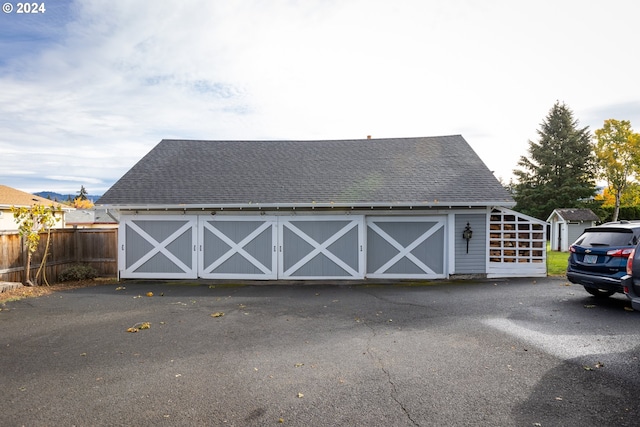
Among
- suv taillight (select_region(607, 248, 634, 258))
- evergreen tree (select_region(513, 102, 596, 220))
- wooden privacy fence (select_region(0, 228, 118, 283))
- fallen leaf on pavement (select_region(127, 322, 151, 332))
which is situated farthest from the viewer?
evergreen tree (select_region(513, 102, 596, 220))

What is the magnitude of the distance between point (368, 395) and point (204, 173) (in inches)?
438

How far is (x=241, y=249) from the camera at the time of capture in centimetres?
1162

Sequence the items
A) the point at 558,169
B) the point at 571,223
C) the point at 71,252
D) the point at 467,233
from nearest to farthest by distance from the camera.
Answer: the point at 467,233, the point at 71,252, the point at 571,223, the point at 558,169

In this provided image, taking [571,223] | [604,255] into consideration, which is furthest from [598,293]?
[571,223]

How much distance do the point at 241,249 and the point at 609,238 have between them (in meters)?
9.18

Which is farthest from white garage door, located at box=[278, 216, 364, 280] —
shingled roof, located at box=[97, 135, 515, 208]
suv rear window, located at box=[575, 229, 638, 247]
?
suv rear window, located at box=[575, 229, 638, 247]

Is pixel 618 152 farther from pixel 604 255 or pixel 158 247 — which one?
pixel 158 247

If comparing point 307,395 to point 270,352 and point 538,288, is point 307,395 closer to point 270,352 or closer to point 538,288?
point 270,352

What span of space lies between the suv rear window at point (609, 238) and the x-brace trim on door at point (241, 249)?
804cm

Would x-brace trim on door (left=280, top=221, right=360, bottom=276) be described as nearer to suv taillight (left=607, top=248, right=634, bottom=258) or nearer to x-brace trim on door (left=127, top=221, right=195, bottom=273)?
x-brace trim on door (left=127, top=221, right=195, bottom=273)

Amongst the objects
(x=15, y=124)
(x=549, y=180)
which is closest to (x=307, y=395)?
(x=15, y=124)

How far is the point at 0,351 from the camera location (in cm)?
516

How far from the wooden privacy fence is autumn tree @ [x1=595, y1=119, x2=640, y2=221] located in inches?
1178

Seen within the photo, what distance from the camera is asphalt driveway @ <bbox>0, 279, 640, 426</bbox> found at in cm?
339
